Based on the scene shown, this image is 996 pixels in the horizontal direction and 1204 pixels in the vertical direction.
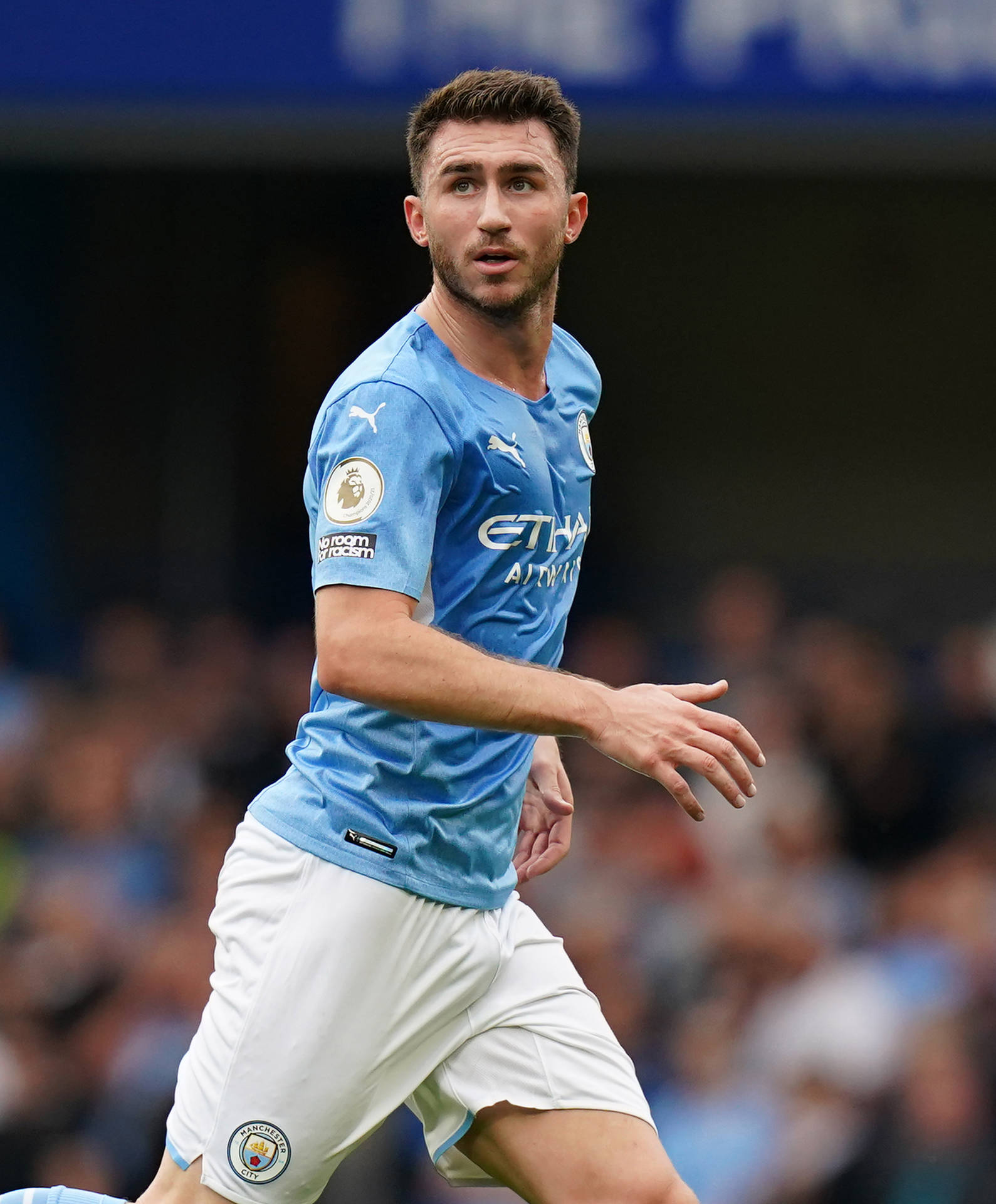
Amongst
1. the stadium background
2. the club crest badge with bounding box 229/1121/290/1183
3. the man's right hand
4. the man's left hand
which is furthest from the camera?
the stadium background

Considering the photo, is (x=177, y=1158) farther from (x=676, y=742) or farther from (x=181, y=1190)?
(x=676, y=742)

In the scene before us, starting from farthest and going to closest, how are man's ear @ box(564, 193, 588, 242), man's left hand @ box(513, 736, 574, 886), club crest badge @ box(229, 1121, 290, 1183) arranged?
man's left hand @ box(513, 736, 574, 886) → man's ear @ box(564, 193, 588, 242) → club crest badge @ box(229, 1121, 290, 1183)

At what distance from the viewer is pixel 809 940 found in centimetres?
662

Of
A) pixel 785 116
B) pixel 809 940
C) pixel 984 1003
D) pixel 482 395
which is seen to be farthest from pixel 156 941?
pixel 482 395

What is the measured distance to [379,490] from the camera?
2.85 metres

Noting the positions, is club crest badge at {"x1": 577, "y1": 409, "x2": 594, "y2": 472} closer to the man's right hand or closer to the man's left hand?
the man's left hand

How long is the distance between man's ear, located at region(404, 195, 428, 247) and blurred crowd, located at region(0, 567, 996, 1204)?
348 cm

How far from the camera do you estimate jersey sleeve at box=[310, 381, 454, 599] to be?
2.83 m

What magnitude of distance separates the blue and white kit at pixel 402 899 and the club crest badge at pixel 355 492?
1.7 inches

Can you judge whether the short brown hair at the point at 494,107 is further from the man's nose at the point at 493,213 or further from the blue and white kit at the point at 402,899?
the blue and white kit at the point at 402,899

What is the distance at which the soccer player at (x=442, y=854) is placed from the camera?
121 inches

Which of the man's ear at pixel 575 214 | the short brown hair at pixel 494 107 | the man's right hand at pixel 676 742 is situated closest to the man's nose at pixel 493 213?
the short brown hair at pixel 494 107

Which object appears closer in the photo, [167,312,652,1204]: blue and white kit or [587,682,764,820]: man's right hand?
[587,682,764,820]: man's right hand

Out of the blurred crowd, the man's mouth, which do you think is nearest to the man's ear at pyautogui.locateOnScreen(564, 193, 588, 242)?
the man's mouth
